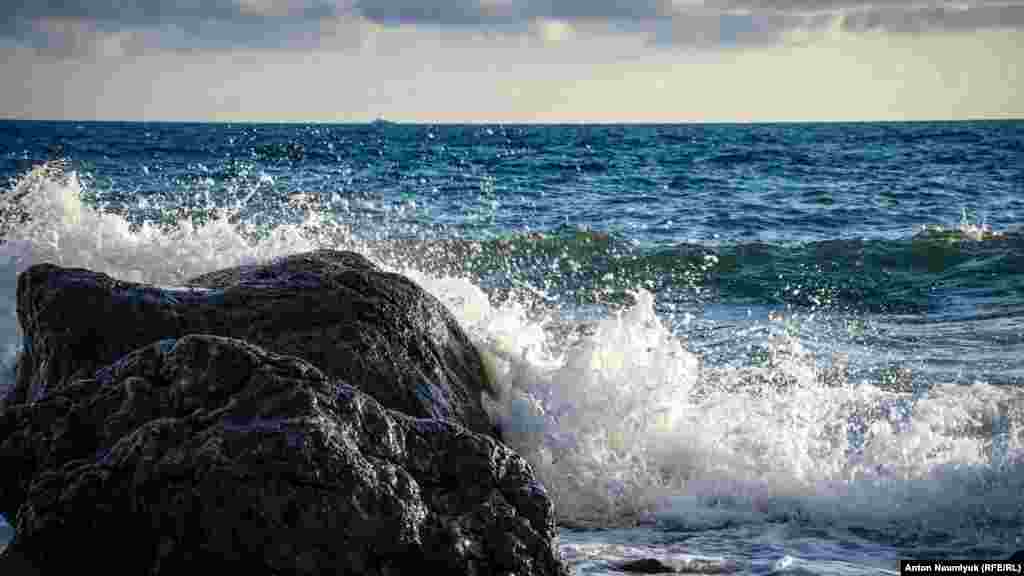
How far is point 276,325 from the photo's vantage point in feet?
15.4

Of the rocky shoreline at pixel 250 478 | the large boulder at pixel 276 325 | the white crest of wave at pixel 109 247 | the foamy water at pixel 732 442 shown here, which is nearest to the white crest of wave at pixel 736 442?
the foamy water at pixel 732 442

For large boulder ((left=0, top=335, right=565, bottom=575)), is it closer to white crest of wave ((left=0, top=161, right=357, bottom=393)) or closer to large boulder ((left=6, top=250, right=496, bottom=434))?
large boulder ((left=6, top=250, right=496, bottom=434))

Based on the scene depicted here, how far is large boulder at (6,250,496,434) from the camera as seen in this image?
14.9ft

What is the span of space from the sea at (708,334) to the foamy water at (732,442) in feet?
0.05

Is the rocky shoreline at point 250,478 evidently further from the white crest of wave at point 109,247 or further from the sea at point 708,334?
the white crest of wave at point 109,247

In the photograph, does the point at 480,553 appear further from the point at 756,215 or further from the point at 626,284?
the point at 756,215

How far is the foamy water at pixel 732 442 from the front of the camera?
4961 millimetres

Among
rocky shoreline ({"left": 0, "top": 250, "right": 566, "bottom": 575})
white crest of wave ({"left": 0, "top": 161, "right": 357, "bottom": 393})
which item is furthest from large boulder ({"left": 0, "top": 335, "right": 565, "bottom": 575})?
white crest of wave ({"left": 0, "top": 161, "right": 357, "bottom": 393})

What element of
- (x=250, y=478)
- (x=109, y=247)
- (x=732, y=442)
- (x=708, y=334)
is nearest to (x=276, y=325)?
(x=250, y=478)

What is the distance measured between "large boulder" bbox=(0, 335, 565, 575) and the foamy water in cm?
96

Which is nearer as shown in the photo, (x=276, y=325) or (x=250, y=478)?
(x=250, y=478)

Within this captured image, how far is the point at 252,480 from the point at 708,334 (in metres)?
6.53

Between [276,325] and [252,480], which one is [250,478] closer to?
[252,480]

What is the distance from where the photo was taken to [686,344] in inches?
335
